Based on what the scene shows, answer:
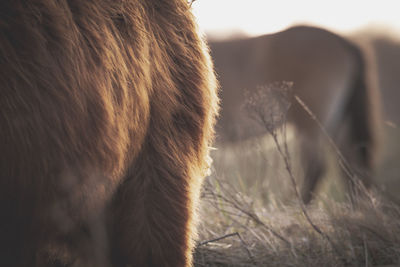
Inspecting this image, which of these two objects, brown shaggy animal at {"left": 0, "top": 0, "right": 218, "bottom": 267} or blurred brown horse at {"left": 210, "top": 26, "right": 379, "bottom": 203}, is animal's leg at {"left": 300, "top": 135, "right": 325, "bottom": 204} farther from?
brown shaggy animal at {"left": 0, "top": 0, "right": 218, "bottom": 267}

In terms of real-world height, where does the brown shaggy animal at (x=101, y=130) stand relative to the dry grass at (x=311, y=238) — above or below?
above

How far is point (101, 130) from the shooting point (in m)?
1.09

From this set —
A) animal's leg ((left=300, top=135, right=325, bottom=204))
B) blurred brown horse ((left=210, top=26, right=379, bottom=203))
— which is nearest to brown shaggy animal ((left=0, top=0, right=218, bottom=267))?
blurred brown horse ((left=210, top=26, right=379, bottom=203))

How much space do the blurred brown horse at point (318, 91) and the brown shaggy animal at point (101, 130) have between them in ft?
11.3

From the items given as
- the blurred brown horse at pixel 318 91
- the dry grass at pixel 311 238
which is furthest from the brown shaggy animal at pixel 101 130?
the blurred brown horse at pixel 318 91

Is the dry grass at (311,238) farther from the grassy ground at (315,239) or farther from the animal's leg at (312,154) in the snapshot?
the animal's leg at (312,154)

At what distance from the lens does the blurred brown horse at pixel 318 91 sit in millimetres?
5035

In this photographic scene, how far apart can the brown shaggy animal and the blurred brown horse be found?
3.45 m

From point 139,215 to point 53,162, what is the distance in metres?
0.33

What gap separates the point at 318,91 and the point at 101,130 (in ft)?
14.7

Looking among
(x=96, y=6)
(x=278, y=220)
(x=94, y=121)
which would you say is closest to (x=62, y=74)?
A: (x=94, y=121)

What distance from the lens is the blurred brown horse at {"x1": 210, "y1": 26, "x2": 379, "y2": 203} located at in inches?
198

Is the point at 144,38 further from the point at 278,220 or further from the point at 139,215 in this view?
the point at 278,220

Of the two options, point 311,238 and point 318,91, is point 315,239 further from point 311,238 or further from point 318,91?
point 318,91
